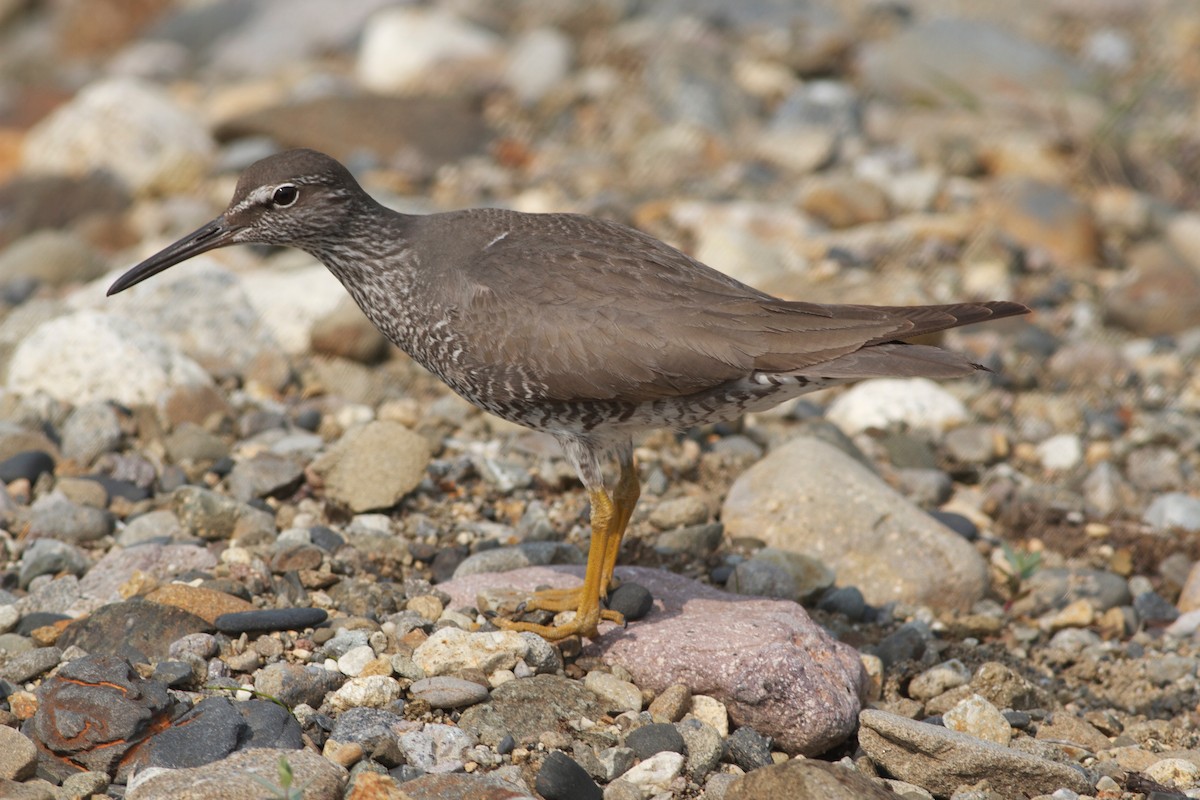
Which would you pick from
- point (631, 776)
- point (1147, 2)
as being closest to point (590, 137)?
point (1147, 2)

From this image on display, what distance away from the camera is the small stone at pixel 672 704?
6.59 metres

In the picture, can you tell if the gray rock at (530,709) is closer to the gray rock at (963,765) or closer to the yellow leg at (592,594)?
the yellow leg at (592,594)

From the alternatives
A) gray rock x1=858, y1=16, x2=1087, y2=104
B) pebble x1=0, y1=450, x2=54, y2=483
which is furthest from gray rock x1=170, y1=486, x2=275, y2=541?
gray rock x1=858, y1=16, x2=1087, y2=104

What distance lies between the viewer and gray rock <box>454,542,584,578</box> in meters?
7.95

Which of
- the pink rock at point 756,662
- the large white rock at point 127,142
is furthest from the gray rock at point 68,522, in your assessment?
the large white rock at point 127,142

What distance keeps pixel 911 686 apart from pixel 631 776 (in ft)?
6.98

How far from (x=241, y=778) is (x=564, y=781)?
141 cm

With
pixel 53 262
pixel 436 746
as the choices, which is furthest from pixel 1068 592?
pixel 53 262

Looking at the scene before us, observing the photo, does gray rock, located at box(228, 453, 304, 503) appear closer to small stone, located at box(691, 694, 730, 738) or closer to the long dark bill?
the long dark bill

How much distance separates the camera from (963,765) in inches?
245

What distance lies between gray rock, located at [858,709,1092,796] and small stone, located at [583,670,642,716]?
4.09 feet

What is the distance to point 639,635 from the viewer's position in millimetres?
7094

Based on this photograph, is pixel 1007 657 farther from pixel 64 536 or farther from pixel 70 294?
pixel 70 294

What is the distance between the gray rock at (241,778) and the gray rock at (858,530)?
3728 millimetres
